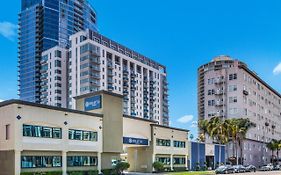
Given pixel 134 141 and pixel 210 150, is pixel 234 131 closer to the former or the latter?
pixel 210 150

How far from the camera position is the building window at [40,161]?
139 ft

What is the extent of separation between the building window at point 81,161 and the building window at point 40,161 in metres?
1.95

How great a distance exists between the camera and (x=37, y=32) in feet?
601

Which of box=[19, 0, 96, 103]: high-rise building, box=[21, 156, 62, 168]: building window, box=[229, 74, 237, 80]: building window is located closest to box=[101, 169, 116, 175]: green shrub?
box=[21, 156, 62, 168]: building window

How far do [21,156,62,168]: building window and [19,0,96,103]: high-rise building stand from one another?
431ft

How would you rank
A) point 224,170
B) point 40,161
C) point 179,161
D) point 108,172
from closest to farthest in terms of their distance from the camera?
point 40,161, point 108,172, point 224,170, point 179,161

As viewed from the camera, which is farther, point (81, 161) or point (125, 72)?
point (125, 72)

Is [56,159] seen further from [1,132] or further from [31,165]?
[1,132]

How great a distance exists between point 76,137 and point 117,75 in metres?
107

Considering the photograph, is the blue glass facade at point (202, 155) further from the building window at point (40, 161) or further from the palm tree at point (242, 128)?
the building window at point (40, 161)

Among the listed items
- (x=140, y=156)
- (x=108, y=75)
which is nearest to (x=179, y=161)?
(x=140, y=156)

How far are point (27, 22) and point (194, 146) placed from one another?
134607mm

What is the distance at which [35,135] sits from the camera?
43469 mm

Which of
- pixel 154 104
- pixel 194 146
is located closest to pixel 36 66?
pixel 154 104
